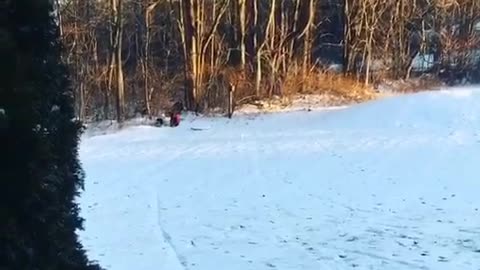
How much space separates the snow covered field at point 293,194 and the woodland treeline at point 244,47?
6.41 metres

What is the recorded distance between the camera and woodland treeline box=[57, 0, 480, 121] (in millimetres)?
26422

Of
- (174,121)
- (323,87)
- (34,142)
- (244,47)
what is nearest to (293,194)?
(34,142)

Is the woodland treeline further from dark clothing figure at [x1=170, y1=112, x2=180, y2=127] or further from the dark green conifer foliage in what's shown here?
the dark green conifer foliage

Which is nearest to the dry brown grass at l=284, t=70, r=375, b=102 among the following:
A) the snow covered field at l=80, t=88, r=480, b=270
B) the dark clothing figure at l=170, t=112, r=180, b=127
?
the snow covered field at l=80, t=88, r=480, b=270

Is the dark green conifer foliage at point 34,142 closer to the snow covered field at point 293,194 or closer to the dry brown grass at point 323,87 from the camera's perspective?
the snow covered field at point 293,194

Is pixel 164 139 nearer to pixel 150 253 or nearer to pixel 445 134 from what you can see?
pixel 445 134

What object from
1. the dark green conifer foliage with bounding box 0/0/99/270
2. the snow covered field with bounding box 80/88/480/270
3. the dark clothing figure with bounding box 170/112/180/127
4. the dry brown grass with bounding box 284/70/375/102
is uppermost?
the dark green conifer foliage with bounding box 0/0/99/270

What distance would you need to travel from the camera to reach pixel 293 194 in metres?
11.1

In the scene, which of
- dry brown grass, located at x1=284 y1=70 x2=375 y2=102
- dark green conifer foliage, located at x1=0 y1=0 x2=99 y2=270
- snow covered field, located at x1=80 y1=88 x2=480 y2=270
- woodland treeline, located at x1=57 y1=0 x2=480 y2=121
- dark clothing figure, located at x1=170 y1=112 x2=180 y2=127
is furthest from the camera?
dry brown grass, located at x1=284 y1=70 x2=375 y2=102

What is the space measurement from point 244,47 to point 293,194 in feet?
56.2

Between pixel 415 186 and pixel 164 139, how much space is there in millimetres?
8943

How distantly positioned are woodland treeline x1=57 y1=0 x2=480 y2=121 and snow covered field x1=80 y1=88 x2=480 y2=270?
21.0 feet

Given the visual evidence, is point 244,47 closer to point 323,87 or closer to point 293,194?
point 323,87

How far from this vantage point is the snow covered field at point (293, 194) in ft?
24.2
